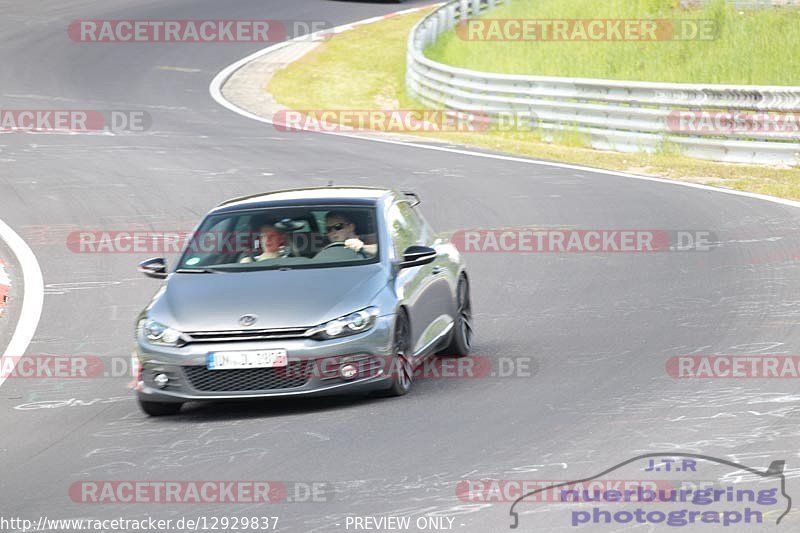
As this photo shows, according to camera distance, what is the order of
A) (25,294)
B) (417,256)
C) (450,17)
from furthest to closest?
(450,17)
(25,294)
(417,256)

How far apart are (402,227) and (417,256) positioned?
840mm

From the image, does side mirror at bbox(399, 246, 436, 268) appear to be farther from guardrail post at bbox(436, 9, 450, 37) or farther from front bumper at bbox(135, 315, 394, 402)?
guardrail post at bbox(436, 9, 450, 37)

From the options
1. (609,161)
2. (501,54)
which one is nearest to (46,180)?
(609,161)

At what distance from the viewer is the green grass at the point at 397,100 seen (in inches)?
851

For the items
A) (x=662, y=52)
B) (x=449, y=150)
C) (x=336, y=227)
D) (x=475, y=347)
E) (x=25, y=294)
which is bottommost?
(x=449, y=150)

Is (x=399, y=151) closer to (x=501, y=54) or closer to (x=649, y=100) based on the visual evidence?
(x=649, y=100)

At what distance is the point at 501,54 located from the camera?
1367 inches

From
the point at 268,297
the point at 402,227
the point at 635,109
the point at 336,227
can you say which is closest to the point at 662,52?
the point at 635,109

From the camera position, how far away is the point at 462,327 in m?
11.7

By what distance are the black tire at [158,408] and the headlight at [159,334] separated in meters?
0.40

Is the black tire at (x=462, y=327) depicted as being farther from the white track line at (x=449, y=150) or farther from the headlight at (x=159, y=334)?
the white track line at (x=449, y=150)

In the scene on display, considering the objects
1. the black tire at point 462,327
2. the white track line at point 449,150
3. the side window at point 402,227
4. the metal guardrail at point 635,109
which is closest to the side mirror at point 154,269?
the side window at point 402,227

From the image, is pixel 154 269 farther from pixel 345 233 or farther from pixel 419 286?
pixel 419 286

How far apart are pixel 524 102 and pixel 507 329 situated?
49.1ft
